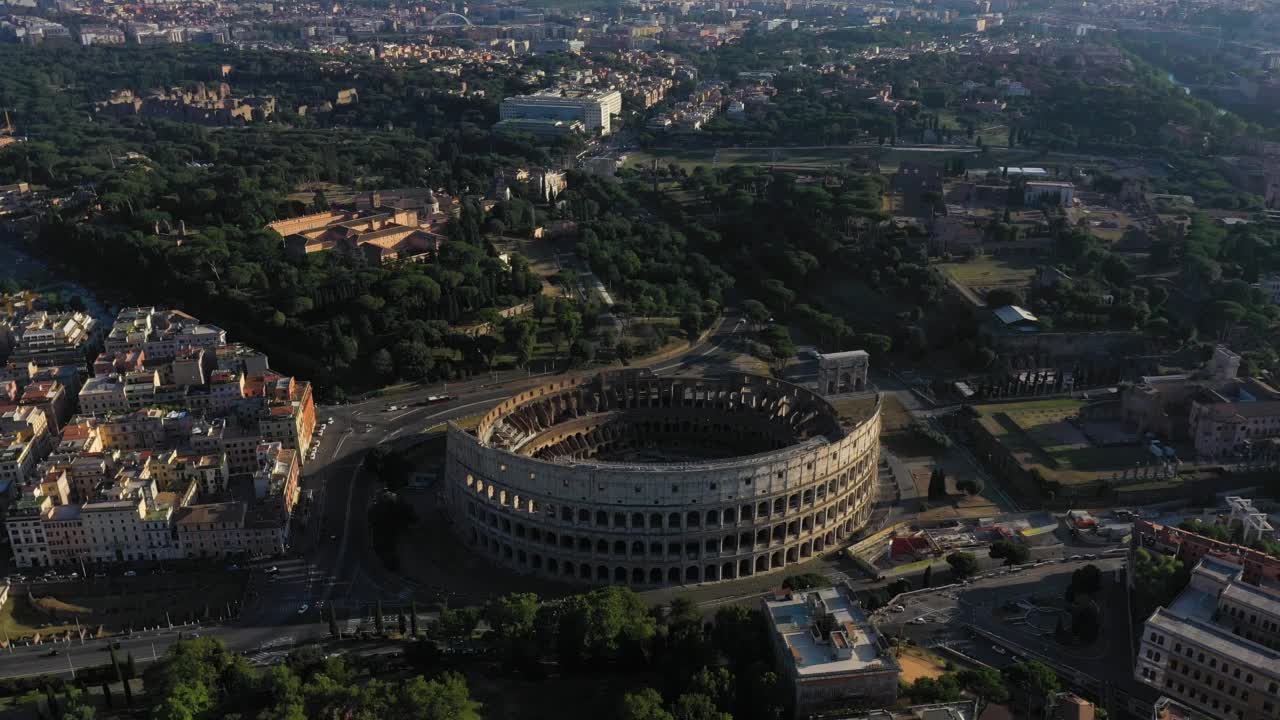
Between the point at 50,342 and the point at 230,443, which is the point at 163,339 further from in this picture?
the point at 230,443

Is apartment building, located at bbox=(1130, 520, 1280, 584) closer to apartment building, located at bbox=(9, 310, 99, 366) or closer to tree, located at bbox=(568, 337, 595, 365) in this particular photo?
tree, located at bbox=(568, 337, 595, 365)

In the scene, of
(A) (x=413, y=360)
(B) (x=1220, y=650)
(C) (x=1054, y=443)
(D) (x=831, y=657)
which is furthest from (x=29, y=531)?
(C) (x=1054, y=443)

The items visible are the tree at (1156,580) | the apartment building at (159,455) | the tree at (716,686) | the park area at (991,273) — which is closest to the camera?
the tree at (716,686)

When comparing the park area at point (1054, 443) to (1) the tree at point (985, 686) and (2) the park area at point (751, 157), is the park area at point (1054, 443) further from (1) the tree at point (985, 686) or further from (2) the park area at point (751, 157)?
(2) the park area at point (751, 157)

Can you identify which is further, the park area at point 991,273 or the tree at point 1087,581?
the park area at point 991,273

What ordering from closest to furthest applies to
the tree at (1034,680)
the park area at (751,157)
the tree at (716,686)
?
the tree at (716,686) → the tree at (1034,680) → the park area at (751,157)

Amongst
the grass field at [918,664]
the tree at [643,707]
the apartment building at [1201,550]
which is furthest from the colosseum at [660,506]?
the apartment building at [1201,550]

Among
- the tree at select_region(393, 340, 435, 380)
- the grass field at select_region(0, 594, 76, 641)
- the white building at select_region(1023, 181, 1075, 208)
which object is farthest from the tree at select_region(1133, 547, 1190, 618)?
the white building at select_region(1023, 181, 1075, 208)

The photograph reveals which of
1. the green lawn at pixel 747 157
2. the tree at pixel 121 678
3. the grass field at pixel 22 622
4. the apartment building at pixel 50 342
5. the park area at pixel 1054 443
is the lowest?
the grass field at pixel 22 622
